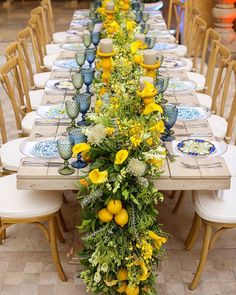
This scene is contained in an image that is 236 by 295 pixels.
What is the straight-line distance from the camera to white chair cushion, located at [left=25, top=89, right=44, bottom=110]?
349cm

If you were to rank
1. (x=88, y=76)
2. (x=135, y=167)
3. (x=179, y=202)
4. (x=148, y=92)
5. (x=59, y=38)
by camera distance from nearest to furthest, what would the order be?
(x=135, y=167) → (x=148, y=92) → (x=88, y=76) → (x=179, y=202) → (x=59, y=38)

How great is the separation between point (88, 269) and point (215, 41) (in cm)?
217

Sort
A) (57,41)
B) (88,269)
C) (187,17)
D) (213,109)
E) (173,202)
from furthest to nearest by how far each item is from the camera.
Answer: (187,17) → (57,41) → (213,109) → (173,202) → (88,269)

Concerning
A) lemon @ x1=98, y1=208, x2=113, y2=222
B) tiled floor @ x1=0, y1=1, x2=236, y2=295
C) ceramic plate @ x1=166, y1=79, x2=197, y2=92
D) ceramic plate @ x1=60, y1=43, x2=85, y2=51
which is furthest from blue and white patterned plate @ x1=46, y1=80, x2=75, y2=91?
lemon @ x1=98, y1=208, x2=113, y2=222

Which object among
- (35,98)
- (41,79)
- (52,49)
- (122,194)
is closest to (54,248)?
(122,194)

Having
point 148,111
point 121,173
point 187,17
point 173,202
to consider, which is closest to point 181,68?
point 173,202

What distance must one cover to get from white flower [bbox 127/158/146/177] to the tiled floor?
85 cm

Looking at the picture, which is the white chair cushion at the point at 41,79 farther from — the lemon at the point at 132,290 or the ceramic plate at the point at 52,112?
the lemon at the point at 132,290

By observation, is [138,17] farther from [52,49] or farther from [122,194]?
[122,194]

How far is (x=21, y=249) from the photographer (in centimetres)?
273

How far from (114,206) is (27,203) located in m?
0.60

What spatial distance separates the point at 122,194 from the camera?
1.87m

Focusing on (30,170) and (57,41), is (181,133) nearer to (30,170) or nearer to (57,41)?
(30,170)

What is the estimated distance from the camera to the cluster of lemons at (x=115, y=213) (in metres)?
1.90
